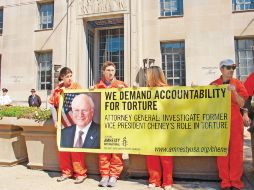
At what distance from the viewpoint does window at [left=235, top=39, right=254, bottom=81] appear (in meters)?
15.7

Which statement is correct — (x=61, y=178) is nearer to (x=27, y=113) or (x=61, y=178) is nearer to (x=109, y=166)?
(x=109, y=166)

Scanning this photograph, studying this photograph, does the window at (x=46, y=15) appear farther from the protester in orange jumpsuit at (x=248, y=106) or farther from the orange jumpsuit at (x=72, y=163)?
the protester in orange jumpsuit at (x=248, y=106)

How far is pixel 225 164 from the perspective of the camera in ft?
15.1

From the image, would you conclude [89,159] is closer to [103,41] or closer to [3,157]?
[3,157]

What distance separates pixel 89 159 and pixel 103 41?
14.5 meters

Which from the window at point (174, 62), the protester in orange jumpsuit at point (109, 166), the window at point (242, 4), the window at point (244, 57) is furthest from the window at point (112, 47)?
the protester in orange jumpsuit at point (109, 166)

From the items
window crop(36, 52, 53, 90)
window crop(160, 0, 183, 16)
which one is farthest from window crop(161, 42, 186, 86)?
window crop(36, 52, 53, 90)

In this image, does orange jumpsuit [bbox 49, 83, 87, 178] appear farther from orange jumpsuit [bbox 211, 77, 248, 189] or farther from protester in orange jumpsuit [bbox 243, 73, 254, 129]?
protester in orange jumpsuit [bbox 243, 73, 254, 129]

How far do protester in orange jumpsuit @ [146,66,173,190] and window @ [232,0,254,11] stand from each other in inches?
494

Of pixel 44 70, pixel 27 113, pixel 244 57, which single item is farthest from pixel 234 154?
pixel 44 70

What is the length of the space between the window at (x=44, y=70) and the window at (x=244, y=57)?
441 inches

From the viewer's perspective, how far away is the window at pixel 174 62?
1642cm

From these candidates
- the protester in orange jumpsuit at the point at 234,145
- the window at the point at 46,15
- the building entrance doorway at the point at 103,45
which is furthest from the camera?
A: the window at the point at 46,15

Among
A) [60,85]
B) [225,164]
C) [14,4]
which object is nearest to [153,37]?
[14,4]
